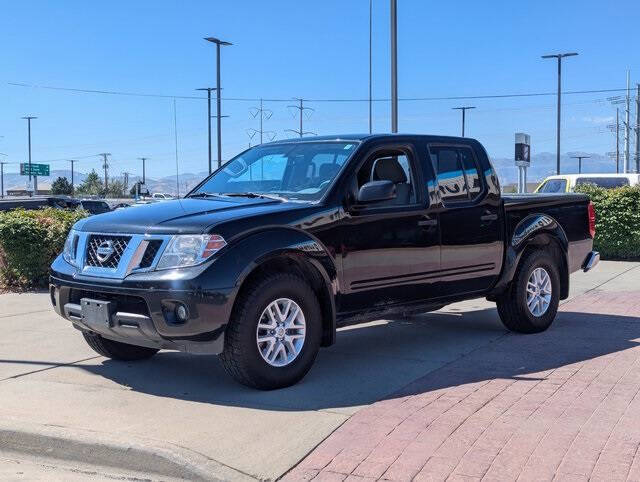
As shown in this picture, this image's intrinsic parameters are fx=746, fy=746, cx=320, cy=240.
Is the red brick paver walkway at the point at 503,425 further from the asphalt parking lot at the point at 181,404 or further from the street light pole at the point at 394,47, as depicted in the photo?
the street light pole at the point at 394,47

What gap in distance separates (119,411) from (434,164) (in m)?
3.49

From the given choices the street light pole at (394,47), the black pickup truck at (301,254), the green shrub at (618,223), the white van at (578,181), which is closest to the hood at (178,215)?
the black pickup truck at (301,254)

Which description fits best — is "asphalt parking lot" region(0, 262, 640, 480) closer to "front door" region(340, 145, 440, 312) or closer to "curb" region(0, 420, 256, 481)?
"curb" region(0, 420, 256, 481)

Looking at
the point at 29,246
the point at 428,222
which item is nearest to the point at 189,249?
the point at 428,222

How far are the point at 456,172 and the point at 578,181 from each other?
14.1 metres

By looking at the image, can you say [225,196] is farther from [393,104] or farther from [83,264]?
[393,104]

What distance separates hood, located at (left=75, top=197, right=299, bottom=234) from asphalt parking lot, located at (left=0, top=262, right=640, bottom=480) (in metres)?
1.22

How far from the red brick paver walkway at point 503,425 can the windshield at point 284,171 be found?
1779 mm

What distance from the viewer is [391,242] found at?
610 centimetres

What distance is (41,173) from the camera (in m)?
96.4

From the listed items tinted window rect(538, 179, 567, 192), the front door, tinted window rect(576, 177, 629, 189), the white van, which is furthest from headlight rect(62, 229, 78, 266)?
tinted window rect(576, 177, 629, 189)

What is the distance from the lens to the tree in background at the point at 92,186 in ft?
374

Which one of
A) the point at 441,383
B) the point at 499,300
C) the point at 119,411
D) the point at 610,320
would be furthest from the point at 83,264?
the point at 610,320

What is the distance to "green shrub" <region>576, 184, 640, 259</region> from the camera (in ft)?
50.2
